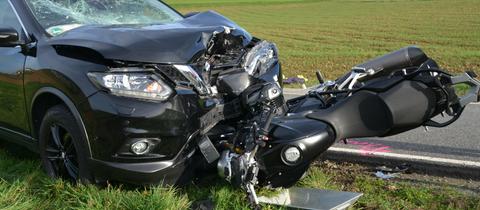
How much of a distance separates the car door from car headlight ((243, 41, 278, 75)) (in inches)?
69.0

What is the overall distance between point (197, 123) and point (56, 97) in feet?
3.57

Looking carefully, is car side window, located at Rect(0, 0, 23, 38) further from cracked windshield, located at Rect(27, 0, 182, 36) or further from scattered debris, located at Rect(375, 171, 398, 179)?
scattered debris, located at Rect(375, 171, 398, 179)

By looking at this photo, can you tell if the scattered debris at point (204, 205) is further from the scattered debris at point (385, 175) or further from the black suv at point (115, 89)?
the scattered debris at point (385, 175)

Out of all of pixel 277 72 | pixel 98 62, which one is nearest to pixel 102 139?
pixel 98 62

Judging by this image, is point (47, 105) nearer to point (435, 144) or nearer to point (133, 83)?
point (133, 83)

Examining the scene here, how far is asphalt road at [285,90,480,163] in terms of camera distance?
5.36m

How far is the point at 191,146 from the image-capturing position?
12.6 ft

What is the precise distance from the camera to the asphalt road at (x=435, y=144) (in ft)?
17.6

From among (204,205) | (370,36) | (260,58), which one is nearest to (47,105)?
(204,205)

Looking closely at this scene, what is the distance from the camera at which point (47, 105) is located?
4324 mm

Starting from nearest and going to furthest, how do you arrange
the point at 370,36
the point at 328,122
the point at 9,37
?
1. the point at 328,122
2. the point at 9,37
3. the point at 370,36

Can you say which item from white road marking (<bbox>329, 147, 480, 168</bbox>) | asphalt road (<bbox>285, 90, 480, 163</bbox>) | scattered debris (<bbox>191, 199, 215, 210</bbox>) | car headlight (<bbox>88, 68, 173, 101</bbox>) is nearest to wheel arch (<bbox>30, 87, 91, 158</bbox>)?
car headlight (<bbox>88, 68, 173, 101</bbox>)

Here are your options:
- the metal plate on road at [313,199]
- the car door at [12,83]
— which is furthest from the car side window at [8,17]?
the metal plate on road at [313,199]

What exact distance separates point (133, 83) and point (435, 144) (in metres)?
3.36
